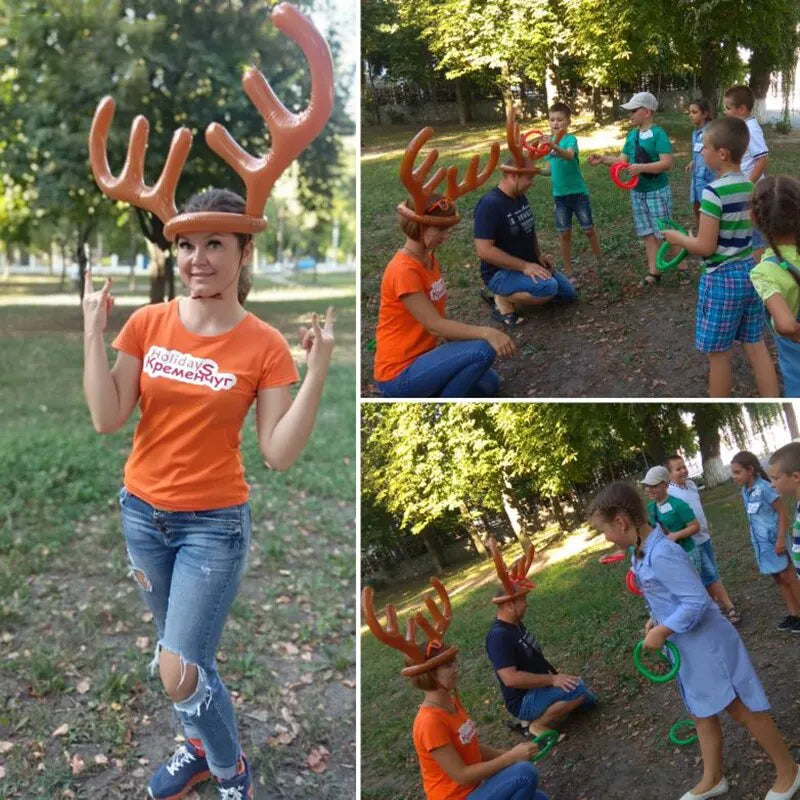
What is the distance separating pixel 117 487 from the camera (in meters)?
5.72

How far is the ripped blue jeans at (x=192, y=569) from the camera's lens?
2.36 metres

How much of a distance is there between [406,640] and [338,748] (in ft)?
2.68

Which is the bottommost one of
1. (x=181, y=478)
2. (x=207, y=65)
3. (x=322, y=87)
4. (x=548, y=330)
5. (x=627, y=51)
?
(x=181, y=478)

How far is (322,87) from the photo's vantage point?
2.15 m

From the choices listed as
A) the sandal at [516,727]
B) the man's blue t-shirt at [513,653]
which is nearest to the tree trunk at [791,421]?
the man's blue t-shirt at [513,653]

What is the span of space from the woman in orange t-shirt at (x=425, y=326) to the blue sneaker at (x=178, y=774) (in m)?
1.50

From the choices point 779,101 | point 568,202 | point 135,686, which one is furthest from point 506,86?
point 135,686

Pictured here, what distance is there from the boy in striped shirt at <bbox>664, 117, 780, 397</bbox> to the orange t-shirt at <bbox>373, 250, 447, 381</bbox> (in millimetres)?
857

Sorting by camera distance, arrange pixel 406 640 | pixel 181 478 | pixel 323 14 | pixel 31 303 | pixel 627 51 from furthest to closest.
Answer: pixel 31 303 → pixel 323 14 → pixel 627 51 → pixel 406 640 → pixel 181 478

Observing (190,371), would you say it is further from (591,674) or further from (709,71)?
(709,71)

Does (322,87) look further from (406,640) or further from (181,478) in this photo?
(406,640)

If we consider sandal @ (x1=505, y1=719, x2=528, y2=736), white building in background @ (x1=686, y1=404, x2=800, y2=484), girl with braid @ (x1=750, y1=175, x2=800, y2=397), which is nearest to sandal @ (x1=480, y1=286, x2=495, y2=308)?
white building in background @ (x1=686, y1=404, x2=800, y2=484)

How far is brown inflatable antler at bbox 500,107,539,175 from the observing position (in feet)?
11.7

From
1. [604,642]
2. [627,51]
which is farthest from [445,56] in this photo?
[604,642]
